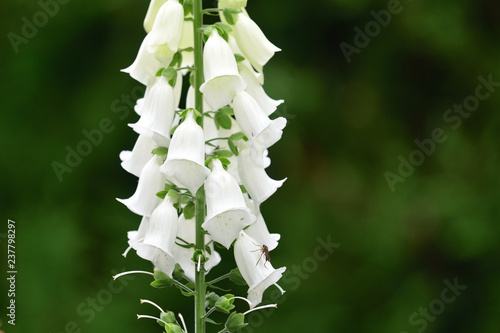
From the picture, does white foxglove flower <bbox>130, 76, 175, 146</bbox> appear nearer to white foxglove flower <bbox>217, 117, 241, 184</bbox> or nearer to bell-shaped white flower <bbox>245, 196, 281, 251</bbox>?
white foxglove flower <bbox>217, 117, 241, 184</bbox>

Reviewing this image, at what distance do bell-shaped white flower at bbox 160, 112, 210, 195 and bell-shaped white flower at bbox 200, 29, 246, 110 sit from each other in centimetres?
10

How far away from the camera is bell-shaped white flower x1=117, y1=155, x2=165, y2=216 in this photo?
1703mm

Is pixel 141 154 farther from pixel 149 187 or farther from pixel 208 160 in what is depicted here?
pixel 208 160

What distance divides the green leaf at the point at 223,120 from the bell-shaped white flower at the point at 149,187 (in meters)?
0.19

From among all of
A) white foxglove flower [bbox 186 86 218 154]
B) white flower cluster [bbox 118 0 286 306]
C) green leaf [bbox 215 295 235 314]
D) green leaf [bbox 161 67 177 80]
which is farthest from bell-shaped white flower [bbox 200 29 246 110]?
green leaf [bbox 215 295 235 314]

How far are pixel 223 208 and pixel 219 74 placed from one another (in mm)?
335

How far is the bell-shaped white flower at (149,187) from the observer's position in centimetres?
170

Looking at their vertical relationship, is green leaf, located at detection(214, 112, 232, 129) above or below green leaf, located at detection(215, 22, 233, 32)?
below

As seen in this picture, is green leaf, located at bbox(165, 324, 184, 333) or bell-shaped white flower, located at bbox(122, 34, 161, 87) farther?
bell-shaped white flower, located at bbox(122, 34, 161, 87)

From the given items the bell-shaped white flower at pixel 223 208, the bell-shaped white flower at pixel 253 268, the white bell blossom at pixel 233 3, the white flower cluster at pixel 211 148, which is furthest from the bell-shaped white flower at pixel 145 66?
the bell-shaped white flower at pixel 253 268

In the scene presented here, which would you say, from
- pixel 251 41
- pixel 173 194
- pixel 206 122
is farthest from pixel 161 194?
pixel 251 41

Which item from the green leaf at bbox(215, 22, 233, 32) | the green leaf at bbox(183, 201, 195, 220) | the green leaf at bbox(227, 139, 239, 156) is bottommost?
the green leaf at bbox(183, 201, 195, 220)

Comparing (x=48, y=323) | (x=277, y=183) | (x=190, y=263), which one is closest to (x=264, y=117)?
(x=277, y=183)

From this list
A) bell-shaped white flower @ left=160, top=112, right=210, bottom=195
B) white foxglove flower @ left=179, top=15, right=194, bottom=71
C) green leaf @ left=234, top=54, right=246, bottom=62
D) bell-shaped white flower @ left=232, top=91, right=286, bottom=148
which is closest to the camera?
bell-shaped white flower @ left=160, top=112, right=210, bottom=195
